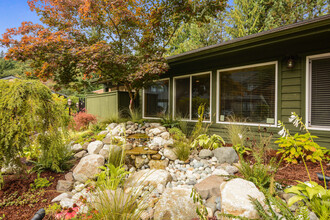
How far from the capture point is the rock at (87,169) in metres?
2.90

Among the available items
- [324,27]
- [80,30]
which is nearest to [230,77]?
[324,27]

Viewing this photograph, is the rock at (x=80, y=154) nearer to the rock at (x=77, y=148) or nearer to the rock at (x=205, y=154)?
the rock at (x=77, y=148)

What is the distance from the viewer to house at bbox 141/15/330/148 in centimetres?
346

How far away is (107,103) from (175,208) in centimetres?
607

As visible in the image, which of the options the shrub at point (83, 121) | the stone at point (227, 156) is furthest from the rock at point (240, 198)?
the shrub at point (83, 121)

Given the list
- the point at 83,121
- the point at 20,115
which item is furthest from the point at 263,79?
the point at 83,121

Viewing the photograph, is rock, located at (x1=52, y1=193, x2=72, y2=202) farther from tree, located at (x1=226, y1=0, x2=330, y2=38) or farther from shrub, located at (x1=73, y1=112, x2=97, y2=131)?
tree, located at (x1=226, y1=0, x2=330, y2=38)

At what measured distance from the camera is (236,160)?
338 cm

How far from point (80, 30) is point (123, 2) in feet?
5.30

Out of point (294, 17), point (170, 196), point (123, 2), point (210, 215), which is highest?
point (294, 17)

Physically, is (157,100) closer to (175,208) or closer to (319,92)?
(319,92)

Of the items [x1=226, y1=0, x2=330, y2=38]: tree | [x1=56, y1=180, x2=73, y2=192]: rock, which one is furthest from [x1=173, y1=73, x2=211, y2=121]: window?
[x1=226, y1=0, x2=330, y2=38]: tree

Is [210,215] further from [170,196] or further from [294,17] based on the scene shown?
[294,17]

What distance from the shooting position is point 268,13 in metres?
12.0
